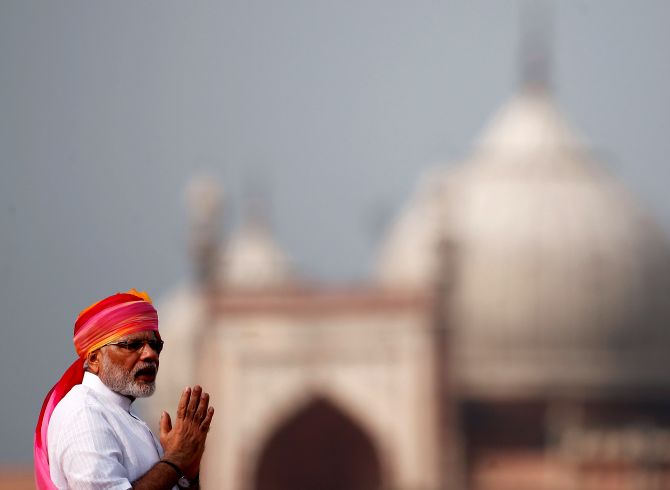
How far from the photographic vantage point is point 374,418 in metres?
23.6

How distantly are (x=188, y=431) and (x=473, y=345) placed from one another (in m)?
22.6

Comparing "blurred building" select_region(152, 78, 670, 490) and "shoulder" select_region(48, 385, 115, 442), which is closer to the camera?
"shoulder" select_region(48, 385, 115, 442)

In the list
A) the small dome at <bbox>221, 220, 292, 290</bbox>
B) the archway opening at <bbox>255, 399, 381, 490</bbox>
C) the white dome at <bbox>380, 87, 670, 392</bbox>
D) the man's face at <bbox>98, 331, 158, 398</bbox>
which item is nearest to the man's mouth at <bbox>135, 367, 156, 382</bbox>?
the man's face at <bbox>98, 331, 158, 398</bbox>

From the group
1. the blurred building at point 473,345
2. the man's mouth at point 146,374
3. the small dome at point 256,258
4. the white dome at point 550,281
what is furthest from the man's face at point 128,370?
the small dome at point 256,258

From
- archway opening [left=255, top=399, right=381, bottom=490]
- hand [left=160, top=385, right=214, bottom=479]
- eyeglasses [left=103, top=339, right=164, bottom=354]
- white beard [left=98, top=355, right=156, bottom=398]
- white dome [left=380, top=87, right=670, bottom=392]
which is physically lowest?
archway opening [left=255, top=399, right=381, bottom=490]

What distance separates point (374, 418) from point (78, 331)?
20.6m

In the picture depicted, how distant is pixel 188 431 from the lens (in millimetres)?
2967

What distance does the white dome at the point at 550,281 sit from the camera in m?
25.5

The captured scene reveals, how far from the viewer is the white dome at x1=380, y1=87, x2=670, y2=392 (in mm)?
25547

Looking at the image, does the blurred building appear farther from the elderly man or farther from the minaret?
the elderly man

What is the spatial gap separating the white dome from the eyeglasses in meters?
22.0

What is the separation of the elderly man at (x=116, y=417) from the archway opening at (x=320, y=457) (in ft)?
69.3

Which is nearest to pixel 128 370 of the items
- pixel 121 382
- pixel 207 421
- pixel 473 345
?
pixel 121 382

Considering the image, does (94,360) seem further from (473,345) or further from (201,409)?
(473,345)
